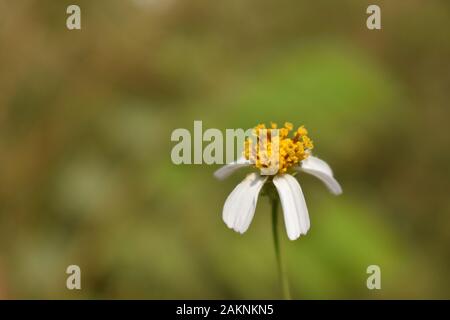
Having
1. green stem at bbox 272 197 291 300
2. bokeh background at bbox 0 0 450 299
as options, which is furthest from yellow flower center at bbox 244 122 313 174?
bokeh background at bbox 0 0 450 299

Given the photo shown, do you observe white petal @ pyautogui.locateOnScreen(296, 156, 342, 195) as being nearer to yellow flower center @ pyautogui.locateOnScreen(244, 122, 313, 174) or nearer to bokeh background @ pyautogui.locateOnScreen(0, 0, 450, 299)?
yellow flower center @ pyautogui.locateOnScreen(244, 122, 313, 174)

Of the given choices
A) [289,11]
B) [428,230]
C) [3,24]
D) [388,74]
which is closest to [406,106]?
[388,74]

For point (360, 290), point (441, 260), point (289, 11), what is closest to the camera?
point (360, 290)

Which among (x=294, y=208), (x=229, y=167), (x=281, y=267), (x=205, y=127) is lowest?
(x=281, y=267)

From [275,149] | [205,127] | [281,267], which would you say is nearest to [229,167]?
[275,149]

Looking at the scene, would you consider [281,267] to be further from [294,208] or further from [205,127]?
[205,127]
